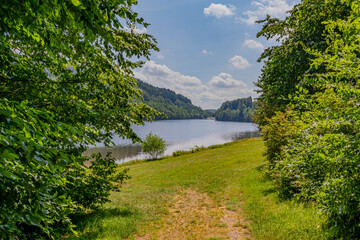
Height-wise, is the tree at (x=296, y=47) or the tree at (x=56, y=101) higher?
the tree at (x=296, y=47)

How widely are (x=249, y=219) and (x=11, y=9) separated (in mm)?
10371

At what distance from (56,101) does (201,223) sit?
8164mm

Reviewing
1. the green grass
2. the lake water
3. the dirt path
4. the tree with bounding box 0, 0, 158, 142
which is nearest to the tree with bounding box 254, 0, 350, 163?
the green grass

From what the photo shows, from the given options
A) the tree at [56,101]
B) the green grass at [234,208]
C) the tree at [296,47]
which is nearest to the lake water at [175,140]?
the green grass at [234,208]

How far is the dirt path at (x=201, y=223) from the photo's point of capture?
7.75 m

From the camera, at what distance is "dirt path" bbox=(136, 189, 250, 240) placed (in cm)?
775

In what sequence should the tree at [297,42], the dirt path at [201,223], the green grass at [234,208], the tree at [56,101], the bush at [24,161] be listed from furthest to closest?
the tree at [297,42]
the dirt path at [201,223]
the green grass at [234,208]
the tree at [56,101]
the bush at [24,161]

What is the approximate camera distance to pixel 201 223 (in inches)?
352

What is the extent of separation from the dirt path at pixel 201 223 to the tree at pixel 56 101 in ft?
11.4

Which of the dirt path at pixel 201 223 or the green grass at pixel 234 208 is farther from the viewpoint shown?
the dirt path at pixel 201 223

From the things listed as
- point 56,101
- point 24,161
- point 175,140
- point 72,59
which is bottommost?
point 175,140

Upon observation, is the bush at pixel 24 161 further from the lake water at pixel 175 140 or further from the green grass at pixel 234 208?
the lake water at pixel 175 140

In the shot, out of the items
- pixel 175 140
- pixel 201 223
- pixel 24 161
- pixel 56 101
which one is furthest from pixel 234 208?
pixel 175 140

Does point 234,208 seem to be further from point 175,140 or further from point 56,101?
point 175,140
